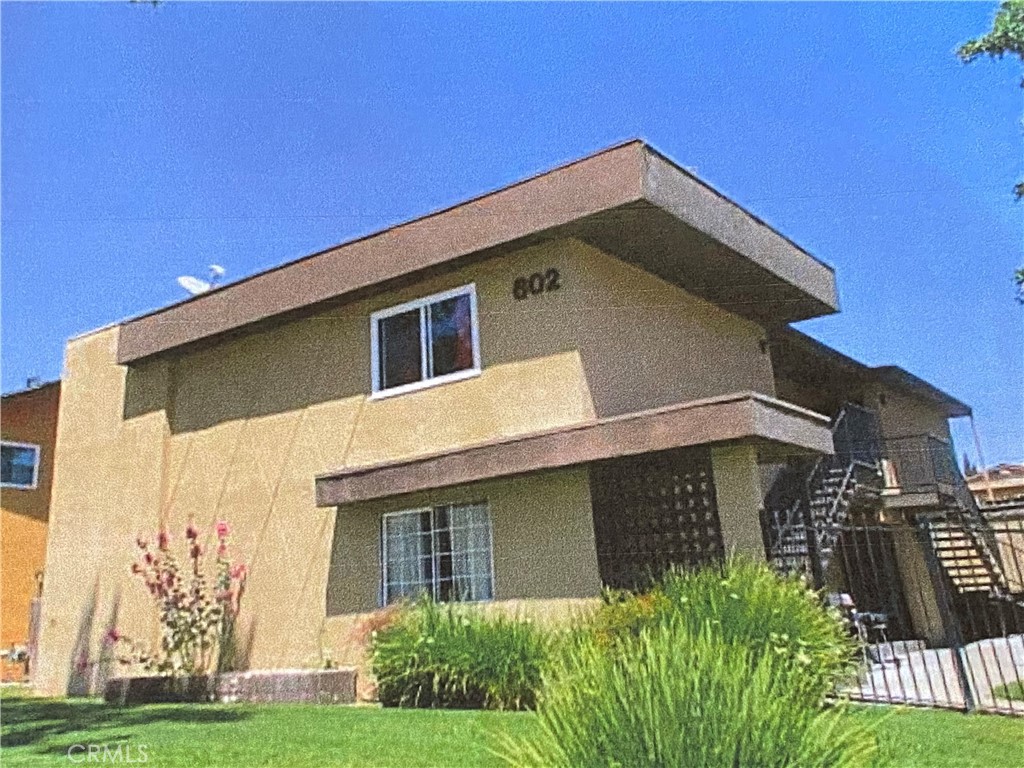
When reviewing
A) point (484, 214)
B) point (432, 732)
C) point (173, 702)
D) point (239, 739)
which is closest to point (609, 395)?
point (484, 214)

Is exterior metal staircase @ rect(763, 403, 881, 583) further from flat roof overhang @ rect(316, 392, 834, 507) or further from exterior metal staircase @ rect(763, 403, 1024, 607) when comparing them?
flat roof overhang @ rect(316, 392, 834, 507)

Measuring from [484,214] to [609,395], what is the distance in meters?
2.77

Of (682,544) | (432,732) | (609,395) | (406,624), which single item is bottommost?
(432,732)

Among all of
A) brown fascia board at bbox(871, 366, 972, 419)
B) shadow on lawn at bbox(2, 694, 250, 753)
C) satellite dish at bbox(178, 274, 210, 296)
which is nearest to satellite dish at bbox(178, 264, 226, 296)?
satellite dish at bbox(178, 274, 210, 296)

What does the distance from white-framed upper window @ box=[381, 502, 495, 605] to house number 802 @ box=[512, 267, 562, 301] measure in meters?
2.73

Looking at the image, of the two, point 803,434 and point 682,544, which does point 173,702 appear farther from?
point 803,434

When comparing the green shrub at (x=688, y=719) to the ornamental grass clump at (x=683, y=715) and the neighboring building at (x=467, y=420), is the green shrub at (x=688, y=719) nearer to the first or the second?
the ornamental grass clump at (x=683, y=715)

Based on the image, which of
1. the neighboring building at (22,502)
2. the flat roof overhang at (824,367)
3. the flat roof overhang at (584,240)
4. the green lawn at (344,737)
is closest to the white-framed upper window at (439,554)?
the green lawn at (344,737)

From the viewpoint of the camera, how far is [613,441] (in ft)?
32.7

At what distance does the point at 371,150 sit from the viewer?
382 inches

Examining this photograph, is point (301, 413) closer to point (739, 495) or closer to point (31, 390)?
point (739, 495)

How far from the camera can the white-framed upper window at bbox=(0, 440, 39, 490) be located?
65.2ft

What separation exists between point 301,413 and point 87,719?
17.6ft

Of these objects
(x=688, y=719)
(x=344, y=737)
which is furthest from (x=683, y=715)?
(x=344, y=737)
